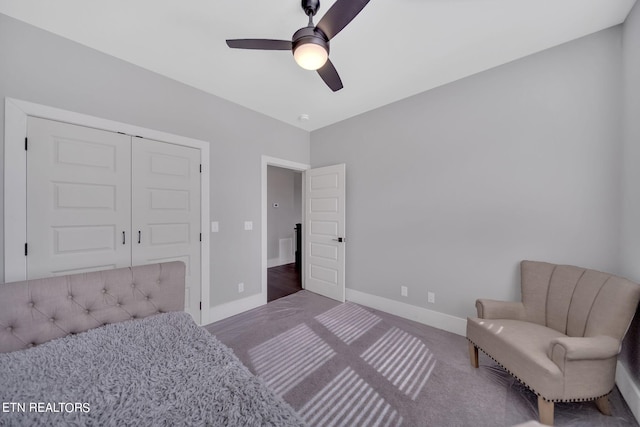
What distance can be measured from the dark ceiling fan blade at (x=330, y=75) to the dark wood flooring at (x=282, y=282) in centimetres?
291

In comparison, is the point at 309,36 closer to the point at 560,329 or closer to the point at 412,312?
the point at 560,329

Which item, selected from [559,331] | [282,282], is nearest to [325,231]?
[282,282]

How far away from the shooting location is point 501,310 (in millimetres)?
1857

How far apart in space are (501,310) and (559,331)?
0.35m

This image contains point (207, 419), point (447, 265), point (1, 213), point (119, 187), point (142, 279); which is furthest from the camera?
point (447, 265)

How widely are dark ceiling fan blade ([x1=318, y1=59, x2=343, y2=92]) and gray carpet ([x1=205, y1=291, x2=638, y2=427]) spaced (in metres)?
2.38

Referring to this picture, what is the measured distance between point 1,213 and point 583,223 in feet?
14.3

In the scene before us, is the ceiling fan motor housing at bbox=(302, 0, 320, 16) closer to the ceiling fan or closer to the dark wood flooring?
the ceiling fan

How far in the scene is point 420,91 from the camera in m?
2.59

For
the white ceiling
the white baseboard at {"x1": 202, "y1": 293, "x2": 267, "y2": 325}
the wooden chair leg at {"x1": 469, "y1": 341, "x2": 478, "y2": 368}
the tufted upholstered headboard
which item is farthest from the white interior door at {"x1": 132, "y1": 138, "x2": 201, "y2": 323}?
the wooden chair leg at {"x1": 469, "y1": 341, "x2": 478, "y2": 368}

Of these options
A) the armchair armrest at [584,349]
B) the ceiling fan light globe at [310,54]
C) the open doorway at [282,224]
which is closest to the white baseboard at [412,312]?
the armchair armrest at [584,349]

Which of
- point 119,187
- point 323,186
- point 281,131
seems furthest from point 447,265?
point 119,187

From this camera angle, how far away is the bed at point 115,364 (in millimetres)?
821

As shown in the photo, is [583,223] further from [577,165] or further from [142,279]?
[142,279]
